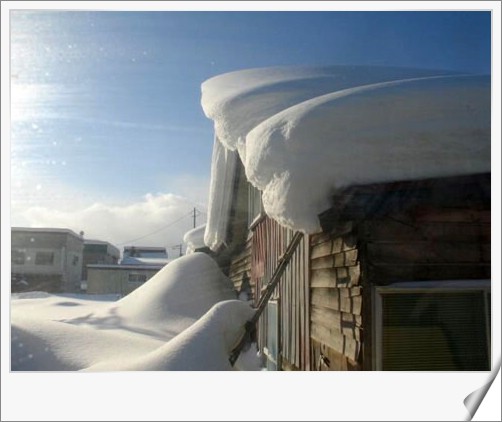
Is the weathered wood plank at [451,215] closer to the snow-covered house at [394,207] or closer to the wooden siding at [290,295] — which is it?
the snow-covered house at [394,207]

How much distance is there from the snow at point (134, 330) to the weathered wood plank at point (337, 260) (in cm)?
78

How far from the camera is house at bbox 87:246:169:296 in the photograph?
4402mm

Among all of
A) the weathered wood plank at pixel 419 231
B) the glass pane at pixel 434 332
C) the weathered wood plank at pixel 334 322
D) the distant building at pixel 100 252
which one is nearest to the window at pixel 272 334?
the weathered wood plank at pixel 334 322

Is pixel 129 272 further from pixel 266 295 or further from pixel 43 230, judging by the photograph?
pixel 266 295

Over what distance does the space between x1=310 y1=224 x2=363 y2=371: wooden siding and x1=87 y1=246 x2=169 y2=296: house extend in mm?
1228

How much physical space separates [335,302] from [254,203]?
2.13 m

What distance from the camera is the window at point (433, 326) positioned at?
3.63m

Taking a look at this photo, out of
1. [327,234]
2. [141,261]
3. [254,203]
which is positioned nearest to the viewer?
[327,234]

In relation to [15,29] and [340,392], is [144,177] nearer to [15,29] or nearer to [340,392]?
[15,29]

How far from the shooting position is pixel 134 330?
4.62m

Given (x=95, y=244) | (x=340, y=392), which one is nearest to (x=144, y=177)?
(x=95, y=244)

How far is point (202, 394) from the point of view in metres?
4.08

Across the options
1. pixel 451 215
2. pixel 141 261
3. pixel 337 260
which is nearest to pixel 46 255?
pixel 141 261

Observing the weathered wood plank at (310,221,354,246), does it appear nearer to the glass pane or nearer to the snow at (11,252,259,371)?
→ the glass pane
